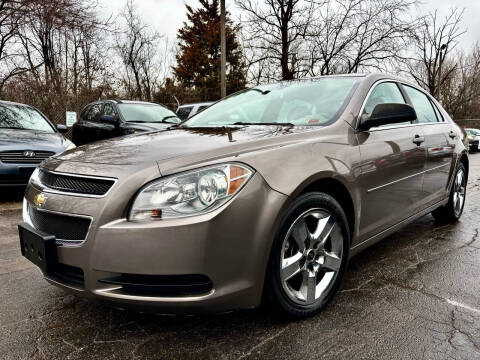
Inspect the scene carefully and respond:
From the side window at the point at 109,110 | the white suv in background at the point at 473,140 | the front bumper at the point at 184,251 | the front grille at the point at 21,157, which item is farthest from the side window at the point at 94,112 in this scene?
the white suv in background at the point at 473,140

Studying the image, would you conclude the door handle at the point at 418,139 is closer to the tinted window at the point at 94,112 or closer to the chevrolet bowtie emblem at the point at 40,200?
the chevrolet bowtie emblem at the point at 40,200

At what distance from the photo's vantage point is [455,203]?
414 centimetres

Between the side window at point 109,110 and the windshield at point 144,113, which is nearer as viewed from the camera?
the windshield at point 144,113

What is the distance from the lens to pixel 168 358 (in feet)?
5.66

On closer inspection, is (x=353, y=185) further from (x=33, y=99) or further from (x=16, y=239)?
(x=33, y=99)

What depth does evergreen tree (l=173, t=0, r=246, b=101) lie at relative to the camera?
93.6 ft

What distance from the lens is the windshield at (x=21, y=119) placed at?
595cm

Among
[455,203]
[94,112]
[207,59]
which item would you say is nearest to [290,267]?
[455,203]

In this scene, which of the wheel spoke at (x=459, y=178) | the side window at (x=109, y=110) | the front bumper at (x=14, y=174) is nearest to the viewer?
the wheel spoke at (x=459, y=178)

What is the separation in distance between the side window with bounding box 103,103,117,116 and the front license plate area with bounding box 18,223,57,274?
6.31m

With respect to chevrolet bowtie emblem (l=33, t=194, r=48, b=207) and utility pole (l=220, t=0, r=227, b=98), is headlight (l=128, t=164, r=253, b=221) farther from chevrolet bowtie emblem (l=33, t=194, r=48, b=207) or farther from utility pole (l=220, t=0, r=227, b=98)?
utility pole (l=220, t=0, r=227, b=98)

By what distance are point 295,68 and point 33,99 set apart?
41.1ft

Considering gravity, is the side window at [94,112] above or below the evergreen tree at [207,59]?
below

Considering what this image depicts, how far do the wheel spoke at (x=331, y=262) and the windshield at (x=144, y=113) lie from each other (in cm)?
595
